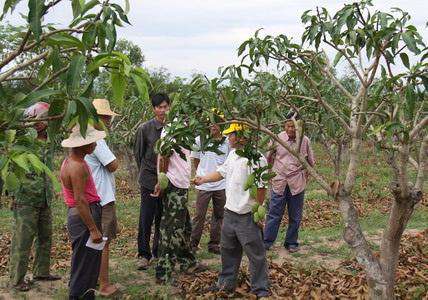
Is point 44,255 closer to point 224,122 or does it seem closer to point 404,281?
point 224,122

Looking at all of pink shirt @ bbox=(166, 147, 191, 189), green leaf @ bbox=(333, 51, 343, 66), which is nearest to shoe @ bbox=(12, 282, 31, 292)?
pink shirt @ bbox=(166, 147, 191, 189)

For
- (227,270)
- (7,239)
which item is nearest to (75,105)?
(227,270)

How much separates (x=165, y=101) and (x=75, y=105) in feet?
11.7

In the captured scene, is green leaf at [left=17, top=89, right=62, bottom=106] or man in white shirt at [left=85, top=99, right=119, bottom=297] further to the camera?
man in white shirt at [left=85, top=99, right=119, bottom=297]

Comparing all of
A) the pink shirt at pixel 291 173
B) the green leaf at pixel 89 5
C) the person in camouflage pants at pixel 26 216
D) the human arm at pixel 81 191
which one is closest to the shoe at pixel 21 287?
the person in camouflage pants at pixel 26 216

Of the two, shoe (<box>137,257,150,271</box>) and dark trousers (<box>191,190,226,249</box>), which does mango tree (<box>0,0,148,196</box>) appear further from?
dark trousers (<box>191,190,226,249</box>)

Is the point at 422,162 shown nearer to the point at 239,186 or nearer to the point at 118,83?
the point at 239,186

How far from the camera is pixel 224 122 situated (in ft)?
9.03

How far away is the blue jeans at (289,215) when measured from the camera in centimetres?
578

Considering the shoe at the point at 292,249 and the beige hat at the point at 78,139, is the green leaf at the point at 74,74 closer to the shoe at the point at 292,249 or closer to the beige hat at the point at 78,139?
the beige hat at the point at 78,139

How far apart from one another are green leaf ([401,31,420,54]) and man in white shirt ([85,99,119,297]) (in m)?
2.51

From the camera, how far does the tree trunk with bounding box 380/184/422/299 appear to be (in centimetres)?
295

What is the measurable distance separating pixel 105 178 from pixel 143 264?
1.17 m

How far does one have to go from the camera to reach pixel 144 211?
5.01 metres
